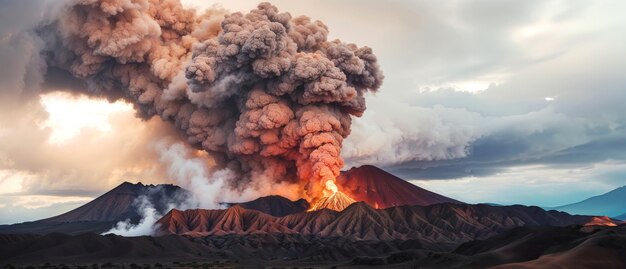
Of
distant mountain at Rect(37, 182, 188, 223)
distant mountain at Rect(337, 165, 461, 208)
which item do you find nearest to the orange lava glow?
distant mountain at Rect(337, 165, 461, 208)

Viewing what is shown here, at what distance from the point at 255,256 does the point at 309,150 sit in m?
22.3

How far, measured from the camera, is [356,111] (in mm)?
112438

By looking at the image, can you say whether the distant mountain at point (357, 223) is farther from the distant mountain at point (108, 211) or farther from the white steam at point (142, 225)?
the distant mountain at point (108, 211)

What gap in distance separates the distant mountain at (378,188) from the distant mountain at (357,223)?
67.5ft

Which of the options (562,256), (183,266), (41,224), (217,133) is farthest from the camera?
(41,224)

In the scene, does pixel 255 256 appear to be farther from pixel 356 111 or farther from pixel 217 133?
pixel 356 111

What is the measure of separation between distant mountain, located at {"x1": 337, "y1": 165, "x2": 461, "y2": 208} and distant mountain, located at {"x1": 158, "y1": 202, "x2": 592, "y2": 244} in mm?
20573

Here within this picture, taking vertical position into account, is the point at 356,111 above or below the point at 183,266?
above

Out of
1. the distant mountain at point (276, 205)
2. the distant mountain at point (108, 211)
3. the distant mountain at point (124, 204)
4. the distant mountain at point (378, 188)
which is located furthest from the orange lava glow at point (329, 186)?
the distant mountain at point (124, 204)

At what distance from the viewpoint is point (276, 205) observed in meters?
157

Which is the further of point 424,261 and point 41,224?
point 41,224

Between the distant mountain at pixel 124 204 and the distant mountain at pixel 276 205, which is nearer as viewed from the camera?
the distant mountain at pixel 276 205

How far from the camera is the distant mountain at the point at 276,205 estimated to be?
156 metres

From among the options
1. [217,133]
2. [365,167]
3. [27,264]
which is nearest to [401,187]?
[365,167]
